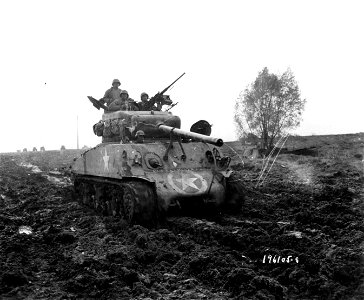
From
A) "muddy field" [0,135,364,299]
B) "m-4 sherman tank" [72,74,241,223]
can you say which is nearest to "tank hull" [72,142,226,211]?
"m-4 sherman tank" [72,74,241,223]

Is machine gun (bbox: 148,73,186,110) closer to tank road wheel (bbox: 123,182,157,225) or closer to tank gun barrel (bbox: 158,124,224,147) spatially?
tank gun barrel (bbox: 158,124,224,147)

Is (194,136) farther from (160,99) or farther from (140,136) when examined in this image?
(160,99)

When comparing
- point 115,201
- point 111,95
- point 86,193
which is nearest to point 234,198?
point 115,201

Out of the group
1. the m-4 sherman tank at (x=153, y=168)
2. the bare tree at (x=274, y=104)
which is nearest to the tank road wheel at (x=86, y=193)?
the m-4 sherman tank at (x=153, y=168)

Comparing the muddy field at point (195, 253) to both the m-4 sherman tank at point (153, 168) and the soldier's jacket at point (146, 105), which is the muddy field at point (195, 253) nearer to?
the m-4 sherman tank at point (153, 168)

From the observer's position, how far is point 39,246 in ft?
24.9

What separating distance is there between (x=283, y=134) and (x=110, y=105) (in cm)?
1712

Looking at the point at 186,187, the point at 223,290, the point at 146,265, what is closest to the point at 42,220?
the point at 186,187

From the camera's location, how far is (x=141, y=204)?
8.66 m

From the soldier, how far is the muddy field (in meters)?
3.00

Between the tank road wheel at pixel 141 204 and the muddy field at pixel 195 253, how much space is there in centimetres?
27

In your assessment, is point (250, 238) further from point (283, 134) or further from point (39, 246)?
point (283, 134)

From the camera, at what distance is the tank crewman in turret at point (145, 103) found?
12266 mm

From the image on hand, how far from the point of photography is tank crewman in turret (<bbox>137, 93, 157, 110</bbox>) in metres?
12.3
